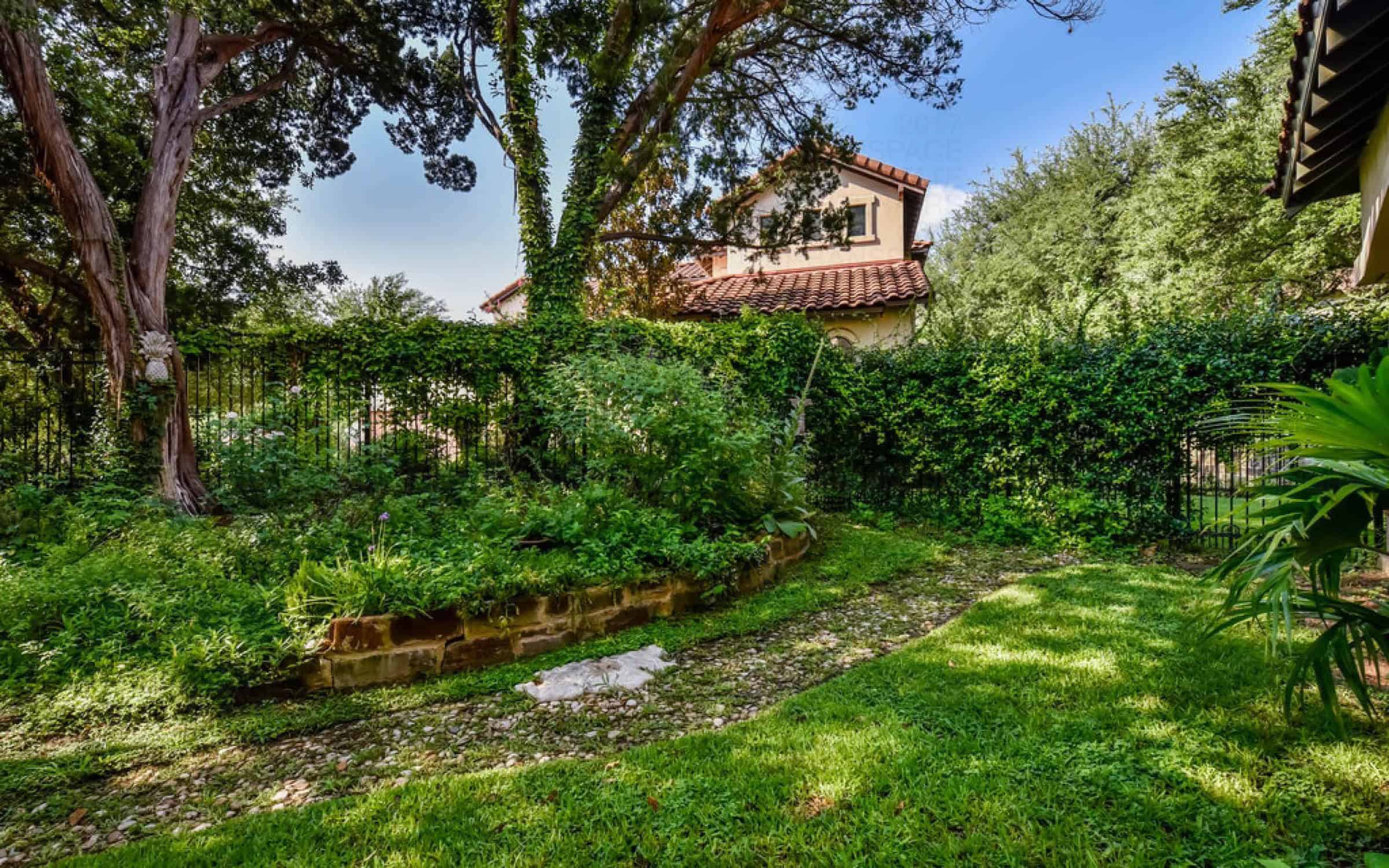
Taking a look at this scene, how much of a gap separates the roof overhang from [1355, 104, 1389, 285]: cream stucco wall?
0.10 meters

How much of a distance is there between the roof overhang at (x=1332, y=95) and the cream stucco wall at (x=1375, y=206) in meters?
0.10

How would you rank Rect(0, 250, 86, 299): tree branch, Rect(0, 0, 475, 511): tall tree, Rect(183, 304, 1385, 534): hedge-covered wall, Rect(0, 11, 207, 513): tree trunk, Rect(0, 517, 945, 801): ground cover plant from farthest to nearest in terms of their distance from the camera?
Rect(0, 250, 86, 299): tree branch
Rect(0, 0, 475, 511): tall tree
Rect(183, 304, 1385, 534): hedge-covered wall
Rect(0, 11, 207, 513): tree trunk
Rect(0, 517, 945, 801): ground cover plant

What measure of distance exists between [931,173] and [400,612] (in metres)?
14.4

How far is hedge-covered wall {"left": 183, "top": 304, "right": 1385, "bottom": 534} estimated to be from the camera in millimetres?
5617

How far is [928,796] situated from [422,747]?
2191mm

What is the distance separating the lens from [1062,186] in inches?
859

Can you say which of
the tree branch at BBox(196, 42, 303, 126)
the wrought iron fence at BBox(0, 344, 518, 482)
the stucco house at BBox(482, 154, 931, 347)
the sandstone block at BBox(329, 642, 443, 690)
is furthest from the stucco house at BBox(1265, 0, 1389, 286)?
the tree branch at BBox(196, 42, 303, 126)

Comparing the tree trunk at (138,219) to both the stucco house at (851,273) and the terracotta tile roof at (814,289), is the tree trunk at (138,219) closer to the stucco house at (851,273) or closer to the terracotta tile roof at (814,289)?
the stucco house at (851,273)

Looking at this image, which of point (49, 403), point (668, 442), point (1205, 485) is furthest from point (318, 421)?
point (1205, 485)

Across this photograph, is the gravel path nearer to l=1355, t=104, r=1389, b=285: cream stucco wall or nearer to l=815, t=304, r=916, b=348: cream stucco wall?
l=1355, t=104, r=1389, b=285: cream stucco wall

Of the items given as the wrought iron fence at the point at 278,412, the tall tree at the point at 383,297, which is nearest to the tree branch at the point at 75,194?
the wrought iron fence at the point at 278,412

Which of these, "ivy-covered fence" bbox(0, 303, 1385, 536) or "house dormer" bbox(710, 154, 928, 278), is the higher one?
"house dormer" bbox(710, 154, 928, 278)

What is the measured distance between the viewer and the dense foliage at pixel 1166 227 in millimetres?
10891

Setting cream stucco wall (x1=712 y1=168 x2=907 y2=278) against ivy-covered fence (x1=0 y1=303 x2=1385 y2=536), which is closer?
ivy-covered fence (x1=0 y1=303 x2=1385 y2=536)
